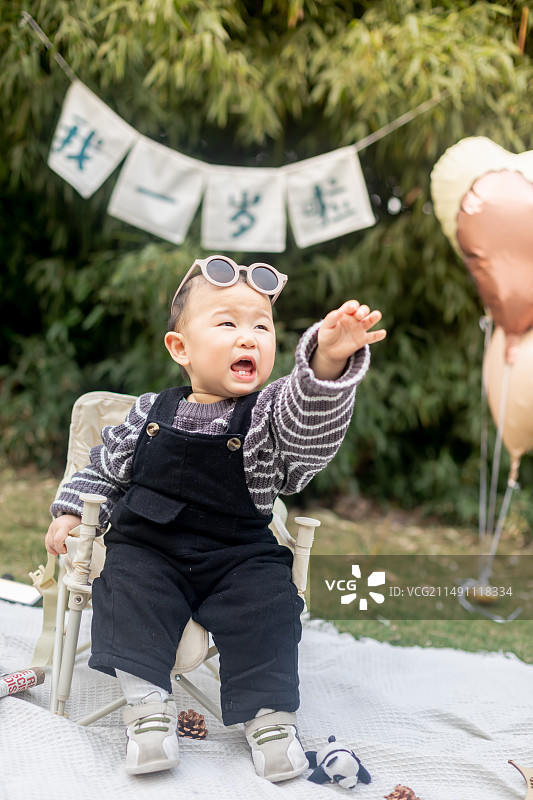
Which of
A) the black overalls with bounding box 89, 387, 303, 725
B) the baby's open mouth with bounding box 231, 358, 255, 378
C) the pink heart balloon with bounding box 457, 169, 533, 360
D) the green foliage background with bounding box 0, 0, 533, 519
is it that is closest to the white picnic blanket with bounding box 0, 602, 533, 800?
the black overalls with bounding box 89, 387, 303, 725

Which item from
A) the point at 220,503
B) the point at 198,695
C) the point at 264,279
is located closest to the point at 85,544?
the point at 220,503

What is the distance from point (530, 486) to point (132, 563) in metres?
2.65

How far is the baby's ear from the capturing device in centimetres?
140

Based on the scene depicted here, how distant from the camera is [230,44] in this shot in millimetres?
3018

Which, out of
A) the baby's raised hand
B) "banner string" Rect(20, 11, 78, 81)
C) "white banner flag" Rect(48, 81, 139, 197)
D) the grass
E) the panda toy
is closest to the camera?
the baby's raised hand

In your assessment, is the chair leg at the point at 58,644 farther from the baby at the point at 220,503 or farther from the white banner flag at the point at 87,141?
the white banner flag at the point at 87,141

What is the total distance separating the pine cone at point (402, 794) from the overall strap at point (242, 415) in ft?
2.12

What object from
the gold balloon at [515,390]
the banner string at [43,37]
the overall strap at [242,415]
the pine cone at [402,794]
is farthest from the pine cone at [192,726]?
the banner string at [43,37]

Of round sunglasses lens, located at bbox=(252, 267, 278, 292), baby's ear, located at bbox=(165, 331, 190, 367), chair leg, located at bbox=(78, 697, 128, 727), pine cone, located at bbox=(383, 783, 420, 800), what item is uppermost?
round sunglasses lens, located at bbox=(252, 267, 278, 292)

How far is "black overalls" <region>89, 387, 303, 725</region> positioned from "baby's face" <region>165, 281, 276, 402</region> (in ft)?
0.18

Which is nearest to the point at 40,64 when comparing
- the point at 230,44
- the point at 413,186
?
the point at 230,44

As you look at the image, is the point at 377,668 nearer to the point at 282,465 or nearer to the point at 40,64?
the point at 282,465

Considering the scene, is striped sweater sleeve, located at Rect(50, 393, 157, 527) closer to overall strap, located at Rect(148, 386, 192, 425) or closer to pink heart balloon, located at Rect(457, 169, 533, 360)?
overall strap, located at Rect(148, 386, 192, 425)

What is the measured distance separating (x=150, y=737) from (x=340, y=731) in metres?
0.46
